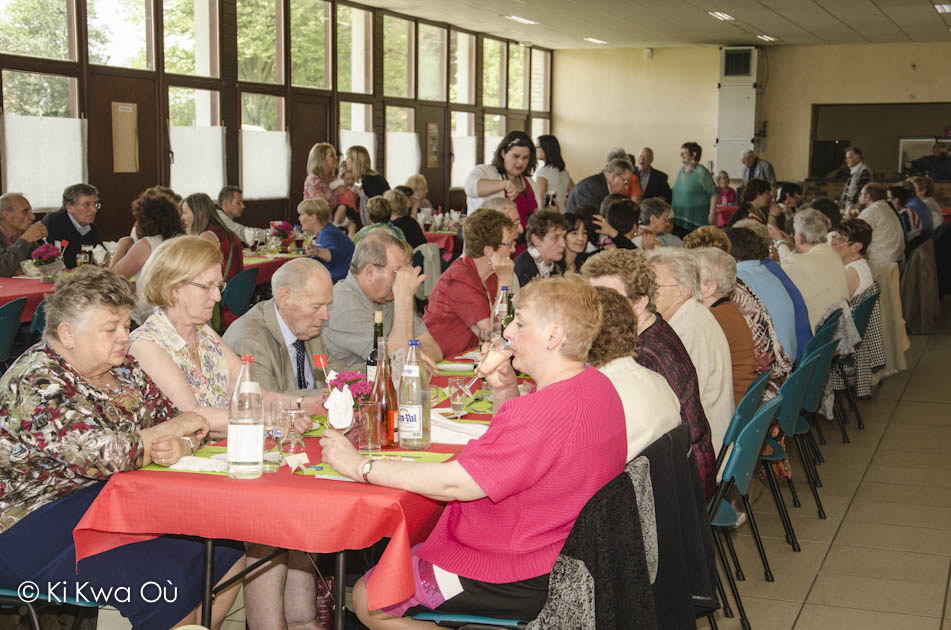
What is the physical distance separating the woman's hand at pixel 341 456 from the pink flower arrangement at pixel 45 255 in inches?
178

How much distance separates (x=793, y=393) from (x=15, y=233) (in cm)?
544

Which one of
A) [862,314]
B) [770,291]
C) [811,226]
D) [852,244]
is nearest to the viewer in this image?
[770,291]

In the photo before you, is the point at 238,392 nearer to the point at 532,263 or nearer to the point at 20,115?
the point at 532,263

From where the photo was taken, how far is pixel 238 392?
8.83ft

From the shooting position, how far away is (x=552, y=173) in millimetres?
9023

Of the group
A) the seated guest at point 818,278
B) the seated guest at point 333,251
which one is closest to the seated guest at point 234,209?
the seated guest at point 333,251

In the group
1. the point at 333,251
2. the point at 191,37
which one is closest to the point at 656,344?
the point at 333,251

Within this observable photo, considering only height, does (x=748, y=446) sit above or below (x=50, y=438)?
below

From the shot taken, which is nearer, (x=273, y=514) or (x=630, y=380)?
(x=273, y=514)

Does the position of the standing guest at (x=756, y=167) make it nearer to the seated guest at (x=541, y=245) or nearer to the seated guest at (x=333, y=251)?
the seated guest at (x=333, y=251)

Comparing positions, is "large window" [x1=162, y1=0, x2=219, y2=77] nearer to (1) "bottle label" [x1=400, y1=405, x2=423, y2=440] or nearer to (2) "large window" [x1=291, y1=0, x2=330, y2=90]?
(2) "large window" [x1=291, y1=0, x2=330, y2=90]

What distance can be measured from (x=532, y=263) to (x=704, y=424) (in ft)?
8.27

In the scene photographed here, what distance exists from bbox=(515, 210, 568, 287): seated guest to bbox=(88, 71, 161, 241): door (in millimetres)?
5248

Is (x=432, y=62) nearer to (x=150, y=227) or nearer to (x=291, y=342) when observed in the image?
(x=150, y=227)
